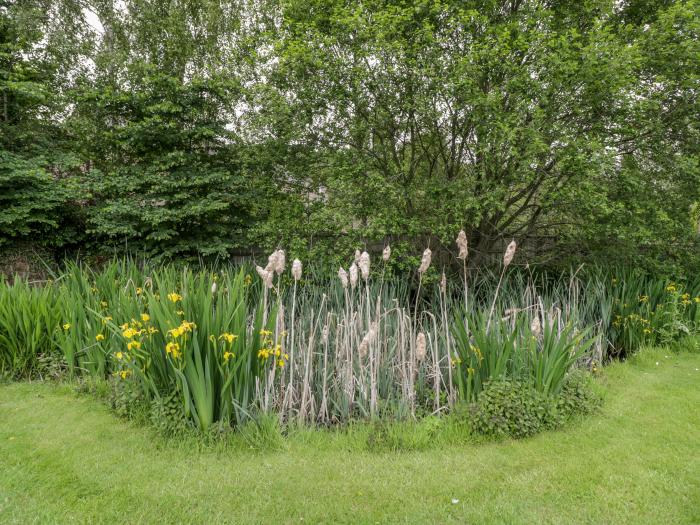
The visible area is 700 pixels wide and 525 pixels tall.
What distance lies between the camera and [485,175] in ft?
17.6

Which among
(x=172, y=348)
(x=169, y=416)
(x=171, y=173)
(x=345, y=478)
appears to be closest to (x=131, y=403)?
(x=169, y=416)

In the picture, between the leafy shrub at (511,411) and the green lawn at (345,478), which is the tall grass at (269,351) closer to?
the leafy shrub at (511,411)

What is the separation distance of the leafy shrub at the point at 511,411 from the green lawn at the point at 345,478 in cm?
10

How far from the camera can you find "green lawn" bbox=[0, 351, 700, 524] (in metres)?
2.10

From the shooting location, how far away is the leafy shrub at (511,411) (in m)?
2.84

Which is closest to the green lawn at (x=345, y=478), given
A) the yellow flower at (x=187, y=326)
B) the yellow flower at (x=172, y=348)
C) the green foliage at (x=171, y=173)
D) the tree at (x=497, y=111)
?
the yellow flower at (x=172, y=348)

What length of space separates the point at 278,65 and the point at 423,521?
19.1 ft

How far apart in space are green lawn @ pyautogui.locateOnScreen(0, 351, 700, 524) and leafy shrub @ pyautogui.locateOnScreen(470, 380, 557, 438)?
102mm

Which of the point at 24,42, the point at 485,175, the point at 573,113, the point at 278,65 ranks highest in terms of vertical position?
the point at 24,42

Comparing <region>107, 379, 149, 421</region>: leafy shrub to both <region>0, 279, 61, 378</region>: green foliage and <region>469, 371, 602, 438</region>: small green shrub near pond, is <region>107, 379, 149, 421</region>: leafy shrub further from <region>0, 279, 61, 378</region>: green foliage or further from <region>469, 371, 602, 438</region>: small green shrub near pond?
<region>469, 371, 602, 438</region>: small green shrub near pond

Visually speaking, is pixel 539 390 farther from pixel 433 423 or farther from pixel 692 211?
pixel 692 211

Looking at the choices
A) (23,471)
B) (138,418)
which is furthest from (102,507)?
(138,418)

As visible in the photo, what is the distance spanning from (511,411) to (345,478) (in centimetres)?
123

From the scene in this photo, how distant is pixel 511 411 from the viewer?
2850 mm
